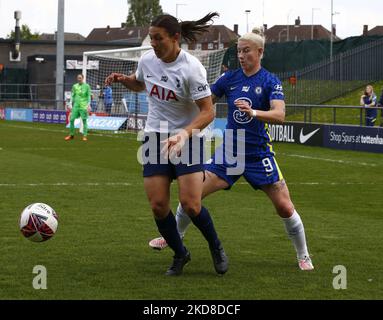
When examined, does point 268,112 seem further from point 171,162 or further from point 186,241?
point 186,241

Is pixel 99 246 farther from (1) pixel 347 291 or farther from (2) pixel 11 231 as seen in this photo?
(1) pixel 347 291

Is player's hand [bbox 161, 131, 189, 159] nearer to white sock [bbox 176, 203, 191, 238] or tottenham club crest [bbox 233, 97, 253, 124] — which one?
tottenham club crest [bbox 233, 97, 253, 124]

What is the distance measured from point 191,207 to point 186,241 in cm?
200

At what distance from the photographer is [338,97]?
43.7 meters

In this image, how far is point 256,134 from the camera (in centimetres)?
835

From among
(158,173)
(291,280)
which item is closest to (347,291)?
(291,280)

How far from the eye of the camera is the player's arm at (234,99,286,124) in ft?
25.2

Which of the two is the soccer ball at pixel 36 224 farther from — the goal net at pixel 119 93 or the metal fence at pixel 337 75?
the metal fence at pixel 337 75

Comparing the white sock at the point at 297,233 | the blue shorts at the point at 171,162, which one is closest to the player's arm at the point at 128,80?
the blue shorts at the point at 171,162

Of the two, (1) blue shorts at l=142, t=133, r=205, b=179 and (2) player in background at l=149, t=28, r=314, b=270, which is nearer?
(1) blue shorts at l=142, t=133, r=205, b=179

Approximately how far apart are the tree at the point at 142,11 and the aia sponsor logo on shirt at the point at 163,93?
12529 cm

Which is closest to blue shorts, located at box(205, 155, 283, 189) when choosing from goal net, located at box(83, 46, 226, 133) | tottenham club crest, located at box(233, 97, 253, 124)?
tottenham club crest, located at box(233, 97, 253, 124)

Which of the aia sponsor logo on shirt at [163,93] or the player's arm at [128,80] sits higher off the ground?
the player's arm at [128,80]

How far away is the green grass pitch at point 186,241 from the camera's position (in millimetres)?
7340
